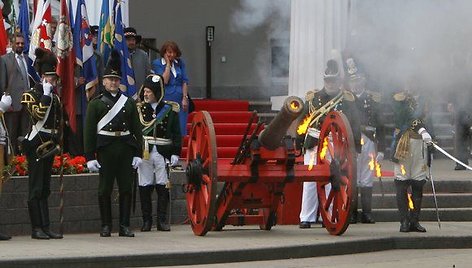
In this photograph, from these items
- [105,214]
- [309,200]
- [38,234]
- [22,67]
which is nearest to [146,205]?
[105,214]

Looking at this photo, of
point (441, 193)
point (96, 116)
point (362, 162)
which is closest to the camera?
point (96, 116)

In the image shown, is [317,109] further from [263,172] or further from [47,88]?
[47,88]

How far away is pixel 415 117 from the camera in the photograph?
16.5 metres

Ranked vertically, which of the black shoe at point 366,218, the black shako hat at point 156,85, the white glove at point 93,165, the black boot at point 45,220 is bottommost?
the black shoe at point 366,218

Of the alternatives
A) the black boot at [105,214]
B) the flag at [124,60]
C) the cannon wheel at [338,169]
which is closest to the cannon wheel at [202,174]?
the black boot at [105,214]

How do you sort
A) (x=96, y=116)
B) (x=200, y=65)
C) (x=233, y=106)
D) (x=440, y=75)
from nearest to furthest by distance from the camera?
1. (x=440, y=75)
2. (x=96, y=116)
3. (x=233, y=106)
4. (x=200, y=65)

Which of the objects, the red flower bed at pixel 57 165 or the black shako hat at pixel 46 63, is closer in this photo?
the black shako hat at pixel 46 63

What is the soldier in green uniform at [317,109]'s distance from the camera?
16.9m

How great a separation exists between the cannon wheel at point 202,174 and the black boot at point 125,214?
711 millimetres

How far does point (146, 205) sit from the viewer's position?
16.5 m

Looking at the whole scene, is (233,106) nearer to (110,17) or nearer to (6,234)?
(110,17)

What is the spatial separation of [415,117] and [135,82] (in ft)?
15.8

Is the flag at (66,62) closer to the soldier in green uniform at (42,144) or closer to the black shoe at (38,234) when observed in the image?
the soldier in green uniform at (42,144)

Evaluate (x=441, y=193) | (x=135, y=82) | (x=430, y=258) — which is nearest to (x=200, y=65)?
(x=135, y=82)
